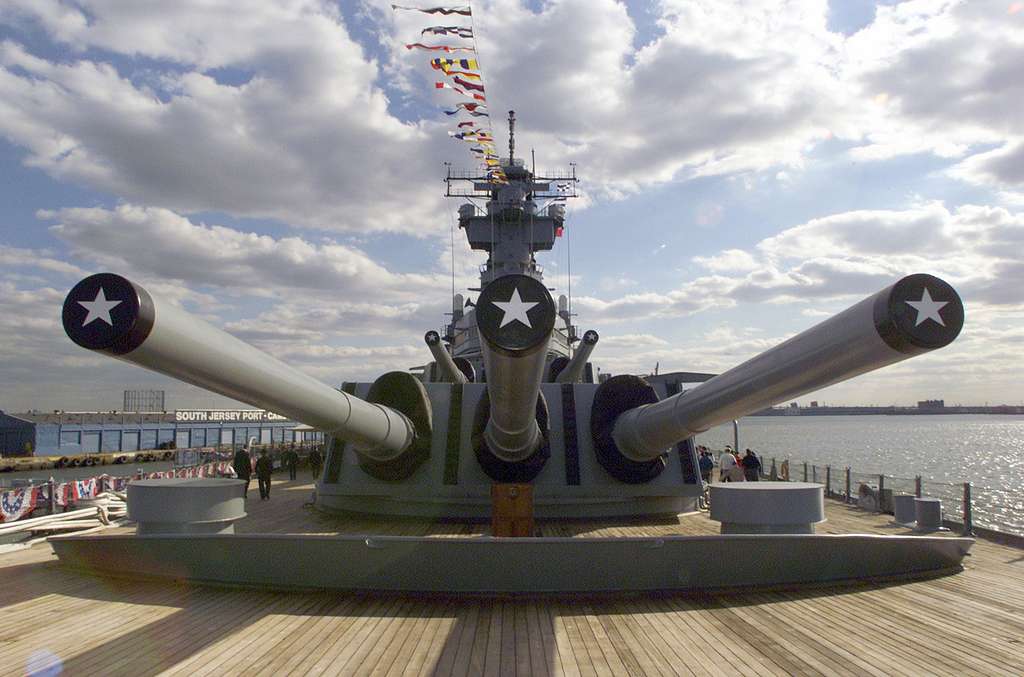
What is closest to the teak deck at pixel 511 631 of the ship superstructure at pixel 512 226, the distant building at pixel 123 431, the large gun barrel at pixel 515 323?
the large gun barrel at pixel 515 323

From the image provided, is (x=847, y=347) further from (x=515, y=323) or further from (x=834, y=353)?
(x=515, y=323)

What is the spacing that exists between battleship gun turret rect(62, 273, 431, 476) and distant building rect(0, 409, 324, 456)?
3063 cm

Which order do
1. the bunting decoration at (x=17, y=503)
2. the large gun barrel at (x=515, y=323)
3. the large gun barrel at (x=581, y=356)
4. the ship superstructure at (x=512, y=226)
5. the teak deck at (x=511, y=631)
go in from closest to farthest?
1. the large gun barrel at (x=515, y=323)
2. the teak deck at (x=511, y=631)
3. the bunting decoration at (x=17, y=503)
4. the large gun barrel at (x=581, y=356)
5. the ship superstructure at (x=512, y=226)

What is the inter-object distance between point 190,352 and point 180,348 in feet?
0.17

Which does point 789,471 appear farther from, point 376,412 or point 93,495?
point 93,495

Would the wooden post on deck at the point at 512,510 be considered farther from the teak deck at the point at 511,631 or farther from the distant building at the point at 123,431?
the distant building at the point at 123,431

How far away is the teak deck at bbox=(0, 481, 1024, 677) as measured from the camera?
3.48 m

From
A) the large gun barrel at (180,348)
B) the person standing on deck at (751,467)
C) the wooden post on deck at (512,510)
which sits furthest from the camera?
the person standing on deck at (751,467)

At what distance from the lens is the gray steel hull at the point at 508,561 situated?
4.47m

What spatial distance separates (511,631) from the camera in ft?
13.0

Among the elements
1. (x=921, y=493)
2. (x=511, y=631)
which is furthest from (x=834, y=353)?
(x=921, y=493)

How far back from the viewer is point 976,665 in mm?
3463

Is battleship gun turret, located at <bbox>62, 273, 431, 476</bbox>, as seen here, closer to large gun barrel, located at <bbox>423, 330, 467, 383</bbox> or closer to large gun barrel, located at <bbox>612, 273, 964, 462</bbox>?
large gun barrel, located at <bbox>612, 273, 964, 462</bbox>

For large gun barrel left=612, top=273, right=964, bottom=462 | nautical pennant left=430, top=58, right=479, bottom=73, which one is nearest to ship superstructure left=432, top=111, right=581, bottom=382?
nautical pennant left=430, top=58, right=479, bottom=73
